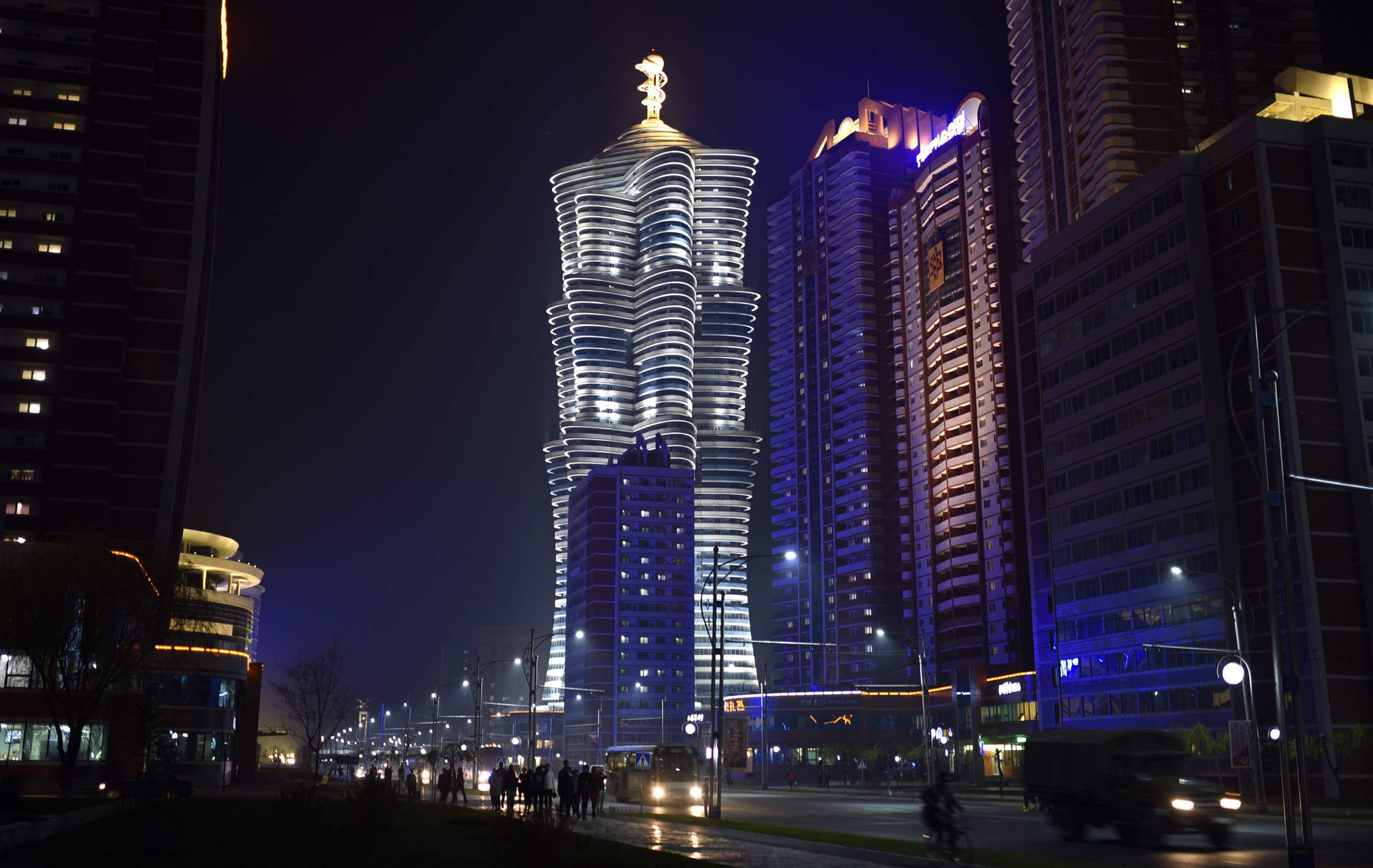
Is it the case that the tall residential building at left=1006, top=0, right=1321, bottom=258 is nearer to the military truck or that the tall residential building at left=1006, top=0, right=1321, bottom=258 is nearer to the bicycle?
the military truck

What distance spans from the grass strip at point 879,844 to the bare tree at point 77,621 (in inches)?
1190

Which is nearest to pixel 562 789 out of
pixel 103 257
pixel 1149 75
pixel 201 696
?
pixel 201 696

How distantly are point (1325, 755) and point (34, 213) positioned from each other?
4686 inches

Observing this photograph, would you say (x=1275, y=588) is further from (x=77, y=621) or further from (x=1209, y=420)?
(x=1209, y=420)

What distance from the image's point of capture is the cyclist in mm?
26859

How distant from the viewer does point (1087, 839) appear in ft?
115

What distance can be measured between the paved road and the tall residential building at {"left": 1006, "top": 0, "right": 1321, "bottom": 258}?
103077mm

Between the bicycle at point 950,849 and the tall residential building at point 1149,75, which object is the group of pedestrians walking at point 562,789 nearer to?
the bicycle at point 950,849

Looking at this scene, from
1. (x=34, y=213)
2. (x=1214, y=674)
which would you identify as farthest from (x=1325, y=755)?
(x=34, y=213)

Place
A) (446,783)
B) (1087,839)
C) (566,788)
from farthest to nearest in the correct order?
(446,783), (566,788), (1087,839)

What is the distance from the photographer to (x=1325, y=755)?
8081cm

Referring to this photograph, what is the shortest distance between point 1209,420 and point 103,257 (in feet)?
332

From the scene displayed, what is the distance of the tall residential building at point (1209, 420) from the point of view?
293ft

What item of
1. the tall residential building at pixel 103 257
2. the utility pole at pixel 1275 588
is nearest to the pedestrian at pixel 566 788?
the utility pole at pixel 1275 588
